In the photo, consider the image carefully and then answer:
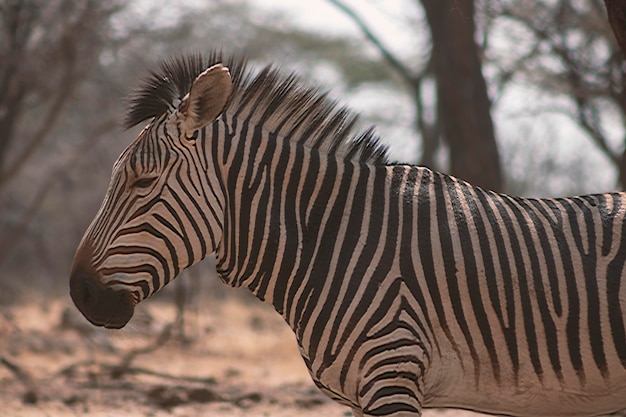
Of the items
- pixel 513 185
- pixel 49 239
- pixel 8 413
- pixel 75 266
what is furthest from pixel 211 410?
pixel 513 185

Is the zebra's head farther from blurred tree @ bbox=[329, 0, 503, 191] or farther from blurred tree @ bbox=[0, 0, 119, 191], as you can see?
blurred tree @ bbox=[0, 0, 119, 191]

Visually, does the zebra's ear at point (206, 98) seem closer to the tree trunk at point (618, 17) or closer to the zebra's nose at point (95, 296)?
the zebra's nose at point (95, 296)

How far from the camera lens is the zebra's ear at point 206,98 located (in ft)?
12.9

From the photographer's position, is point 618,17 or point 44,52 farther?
point 44,52

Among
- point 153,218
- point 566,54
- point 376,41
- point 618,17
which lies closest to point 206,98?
point 153,218

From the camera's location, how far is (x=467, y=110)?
10492 millimetres

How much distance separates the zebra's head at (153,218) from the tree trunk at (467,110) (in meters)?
6.62

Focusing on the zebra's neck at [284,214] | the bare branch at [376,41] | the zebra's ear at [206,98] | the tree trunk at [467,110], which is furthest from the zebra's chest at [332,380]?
the bare branch at [376,41]

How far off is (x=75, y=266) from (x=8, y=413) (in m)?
3.82

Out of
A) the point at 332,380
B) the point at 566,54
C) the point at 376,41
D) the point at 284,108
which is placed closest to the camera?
the point at 332,380

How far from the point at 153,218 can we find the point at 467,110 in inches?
276

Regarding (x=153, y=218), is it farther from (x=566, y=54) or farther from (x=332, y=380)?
(x=566, y=54)

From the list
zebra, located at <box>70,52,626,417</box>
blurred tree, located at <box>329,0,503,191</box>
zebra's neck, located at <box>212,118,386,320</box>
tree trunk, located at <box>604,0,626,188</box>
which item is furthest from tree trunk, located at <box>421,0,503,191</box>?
zebra's neck, located at <box>212,118,386,320</box>

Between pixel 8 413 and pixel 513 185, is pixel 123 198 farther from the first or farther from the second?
pixel 513 185
